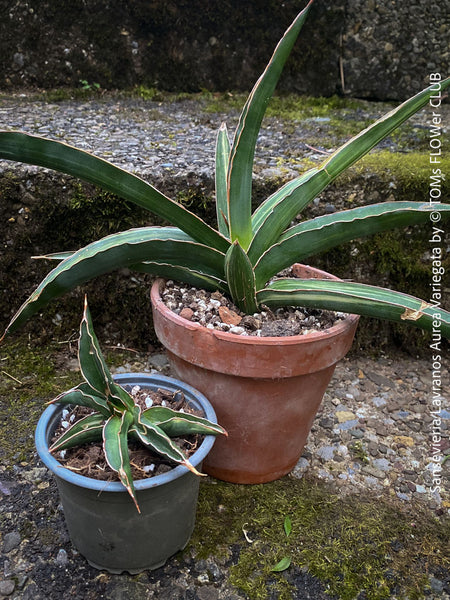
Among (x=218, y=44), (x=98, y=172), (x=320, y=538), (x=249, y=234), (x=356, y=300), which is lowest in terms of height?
(x=320, y=538)

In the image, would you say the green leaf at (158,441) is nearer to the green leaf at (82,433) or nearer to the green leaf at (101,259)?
the green leaf at (82,433)

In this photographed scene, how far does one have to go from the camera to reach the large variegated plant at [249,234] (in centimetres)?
120

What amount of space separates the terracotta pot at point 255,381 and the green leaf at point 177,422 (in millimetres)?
169

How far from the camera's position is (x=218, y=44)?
9.00ft

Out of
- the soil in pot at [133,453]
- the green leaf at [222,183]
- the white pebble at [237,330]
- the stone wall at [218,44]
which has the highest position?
the stone wall at [218,44]

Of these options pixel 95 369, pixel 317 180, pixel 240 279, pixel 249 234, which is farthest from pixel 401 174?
pixel 95 369

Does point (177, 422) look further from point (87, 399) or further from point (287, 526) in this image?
point (287, 526)

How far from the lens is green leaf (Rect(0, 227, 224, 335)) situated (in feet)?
3.88

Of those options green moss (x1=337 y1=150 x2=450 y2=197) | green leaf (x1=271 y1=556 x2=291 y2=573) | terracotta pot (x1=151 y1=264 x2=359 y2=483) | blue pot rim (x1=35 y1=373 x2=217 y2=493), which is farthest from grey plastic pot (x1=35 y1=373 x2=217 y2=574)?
green moss (x1=337 y1=150 x2=450 y2=197)

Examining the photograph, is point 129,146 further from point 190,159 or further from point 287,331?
point 287,331

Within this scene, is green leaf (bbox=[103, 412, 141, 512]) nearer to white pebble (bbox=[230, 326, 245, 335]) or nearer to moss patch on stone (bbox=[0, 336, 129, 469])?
white pebble (bbox=[230, 326, 245, 335])

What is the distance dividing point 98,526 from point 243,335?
541 mm

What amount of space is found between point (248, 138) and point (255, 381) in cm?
60

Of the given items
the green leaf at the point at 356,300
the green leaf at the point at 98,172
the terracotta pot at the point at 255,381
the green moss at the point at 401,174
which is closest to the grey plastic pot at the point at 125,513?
the terracotta pot at the point at 255,381
